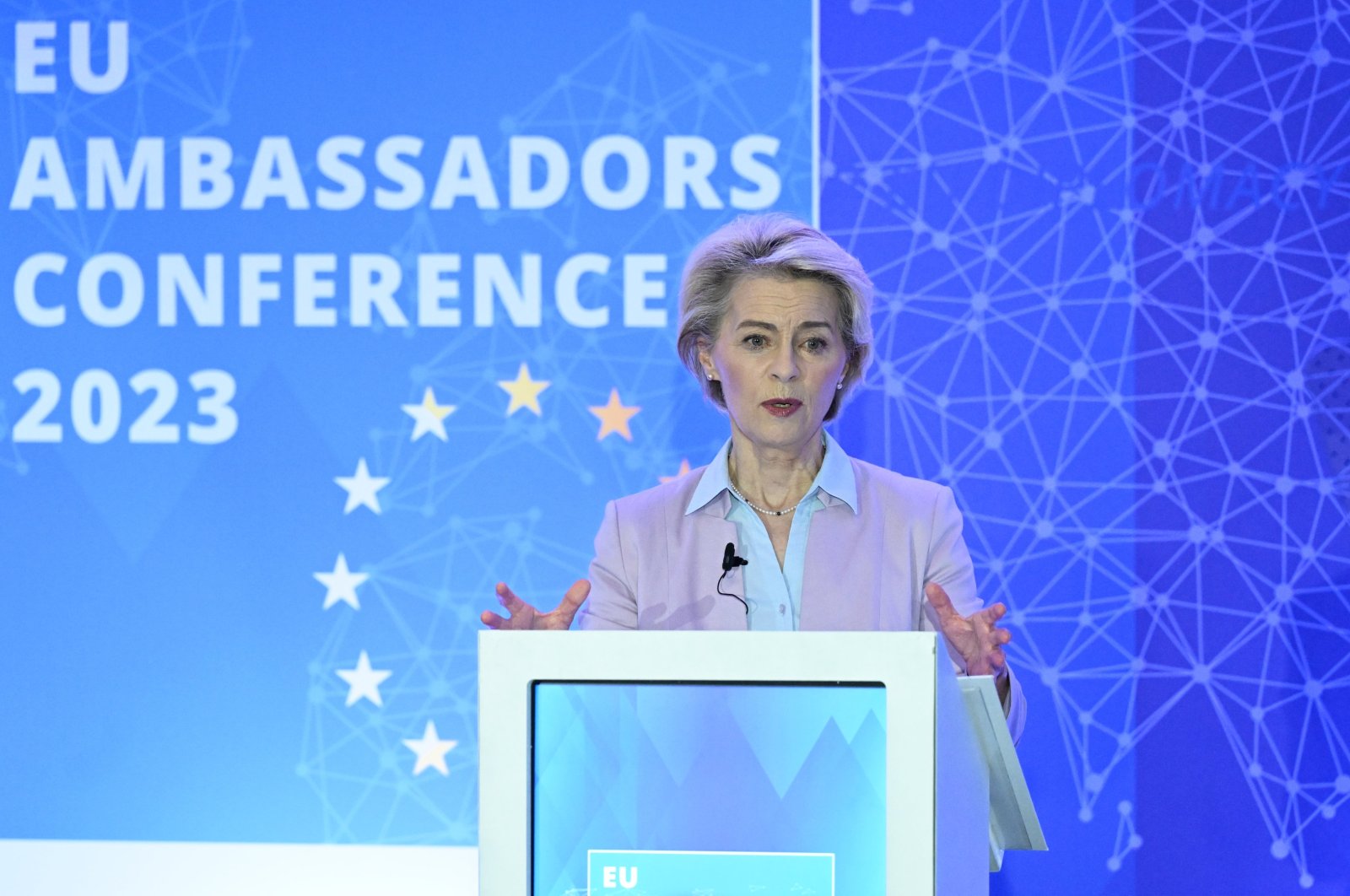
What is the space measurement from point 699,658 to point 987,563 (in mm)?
2284

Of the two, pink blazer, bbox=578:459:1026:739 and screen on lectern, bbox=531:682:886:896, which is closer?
screen on lectern, bbox=531:682:886:896

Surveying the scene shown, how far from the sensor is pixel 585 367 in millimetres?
3344

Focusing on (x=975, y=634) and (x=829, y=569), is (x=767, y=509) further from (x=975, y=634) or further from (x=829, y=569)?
(x=975, y=634)

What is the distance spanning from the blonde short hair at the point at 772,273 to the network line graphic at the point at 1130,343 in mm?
1017

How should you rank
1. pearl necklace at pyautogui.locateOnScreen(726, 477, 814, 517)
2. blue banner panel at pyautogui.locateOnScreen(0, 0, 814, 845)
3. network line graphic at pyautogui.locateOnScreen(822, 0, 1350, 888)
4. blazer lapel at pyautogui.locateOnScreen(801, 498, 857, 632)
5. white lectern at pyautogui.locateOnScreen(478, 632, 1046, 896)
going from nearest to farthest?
white lectern at pyautogui.locateOnScreen(478, 632, 1046, 896)
blazer lapel at pyautogui.locateOnScreen(801, 498, 857, 632)
pearl necklace at pyautogui.locateOnScreen(726, 477, 814, 517)
network line graphic at pyautogui.locateOnScreen(822, 0, 1350, 888)
blue banner panel at pyautogui.locateOnScreen(0, 0, 814, 845)

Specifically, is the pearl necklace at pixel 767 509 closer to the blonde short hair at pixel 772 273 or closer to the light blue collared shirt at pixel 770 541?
the light blue collared shirt at pixel 770 541

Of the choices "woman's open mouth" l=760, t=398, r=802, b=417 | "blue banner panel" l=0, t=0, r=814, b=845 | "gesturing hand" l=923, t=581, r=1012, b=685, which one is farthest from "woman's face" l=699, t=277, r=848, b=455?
"blue banner panel" l=0, t=0, r=814, b=845

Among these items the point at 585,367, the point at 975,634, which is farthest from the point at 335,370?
the point at 975,634

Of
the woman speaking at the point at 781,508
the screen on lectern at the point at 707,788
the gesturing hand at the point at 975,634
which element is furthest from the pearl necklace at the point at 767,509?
the screen on lectern at the point at 707,788

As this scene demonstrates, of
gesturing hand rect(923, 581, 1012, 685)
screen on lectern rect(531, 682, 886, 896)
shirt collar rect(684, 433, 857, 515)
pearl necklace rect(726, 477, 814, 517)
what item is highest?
shirt collar rect(684, 433, 857, 515)

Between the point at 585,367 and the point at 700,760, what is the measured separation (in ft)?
7.42

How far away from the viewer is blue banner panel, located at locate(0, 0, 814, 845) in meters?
3.34

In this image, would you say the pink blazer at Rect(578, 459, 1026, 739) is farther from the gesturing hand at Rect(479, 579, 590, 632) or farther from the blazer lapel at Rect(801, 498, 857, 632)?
the gesturing hand at Rect(479, 579, 590, 632)

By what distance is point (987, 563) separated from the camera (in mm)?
3295
